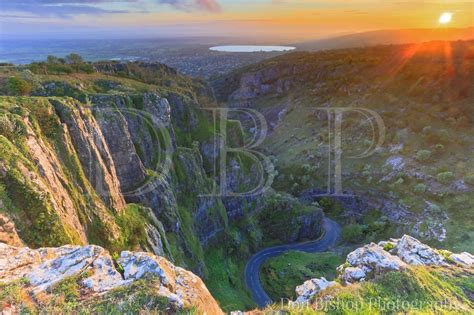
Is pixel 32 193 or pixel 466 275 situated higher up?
pixel 32 193

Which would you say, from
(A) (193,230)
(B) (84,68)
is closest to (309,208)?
(A) (193,230)

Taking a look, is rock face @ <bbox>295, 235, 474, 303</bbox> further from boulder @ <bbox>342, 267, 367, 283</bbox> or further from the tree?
the tree

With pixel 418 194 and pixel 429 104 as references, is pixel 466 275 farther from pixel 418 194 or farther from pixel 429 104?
pixel 429 104

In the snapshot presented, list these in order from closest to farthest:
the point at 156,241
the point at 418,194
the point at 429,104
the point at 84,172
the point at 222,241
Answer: the point at 84,172, the point at 156,241, the point at 222,241, the point at 418,194, the point at 429,104

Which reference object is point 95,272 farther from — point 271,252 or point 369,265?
point 271,252

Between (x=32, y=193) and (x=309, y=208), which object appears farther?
(x=309, y=208)
